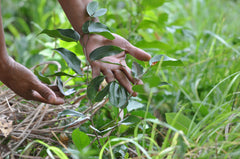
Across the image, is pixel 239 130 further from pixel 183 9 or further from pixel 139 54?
pixel 183 9

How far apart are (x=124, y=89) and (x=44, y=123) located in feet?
1.42

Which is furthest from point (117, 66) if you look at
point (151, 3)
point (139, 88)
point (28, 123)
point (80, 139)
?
point (151, 3)

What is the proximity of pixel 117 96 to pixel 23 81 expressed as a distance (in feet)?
0.99

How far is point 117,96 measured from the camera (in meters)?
0.92

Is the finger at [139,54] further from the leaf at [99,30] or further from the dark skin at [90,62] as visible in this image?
the leaf at [99,30]

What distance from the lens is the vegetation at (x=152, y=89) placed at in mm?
861

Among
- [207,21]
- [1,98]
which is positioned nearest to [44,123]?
[1,98]

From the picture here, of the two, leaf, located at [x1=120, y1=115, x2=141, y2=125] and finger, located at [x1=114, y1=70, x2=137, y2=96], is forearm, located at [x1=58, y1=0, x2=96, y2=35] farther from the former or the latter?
leaf, located at [x1=120, y1=115, x2=141, y2=125]

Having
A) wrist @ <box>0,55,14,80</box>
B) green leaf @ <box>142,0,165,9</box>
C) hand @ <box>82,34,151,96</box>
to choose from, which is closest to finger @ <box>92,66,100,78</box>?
hand @ <box>82,34,151,96</box>

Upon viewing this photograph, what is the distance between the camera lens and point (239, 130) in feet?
3.12

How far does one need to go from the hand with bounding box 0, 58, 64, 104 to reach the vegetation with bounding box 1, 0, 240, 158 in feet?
0.17

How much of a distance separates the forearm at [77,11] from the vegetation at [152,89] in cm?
11

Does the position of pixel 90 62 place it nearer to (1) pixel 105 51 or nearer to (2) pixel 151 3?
(1) pixel 105 51

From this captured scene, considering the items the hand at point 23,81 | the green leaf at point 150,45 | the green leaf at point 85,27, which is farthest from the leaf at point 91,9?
the green leaf at point 150,45
